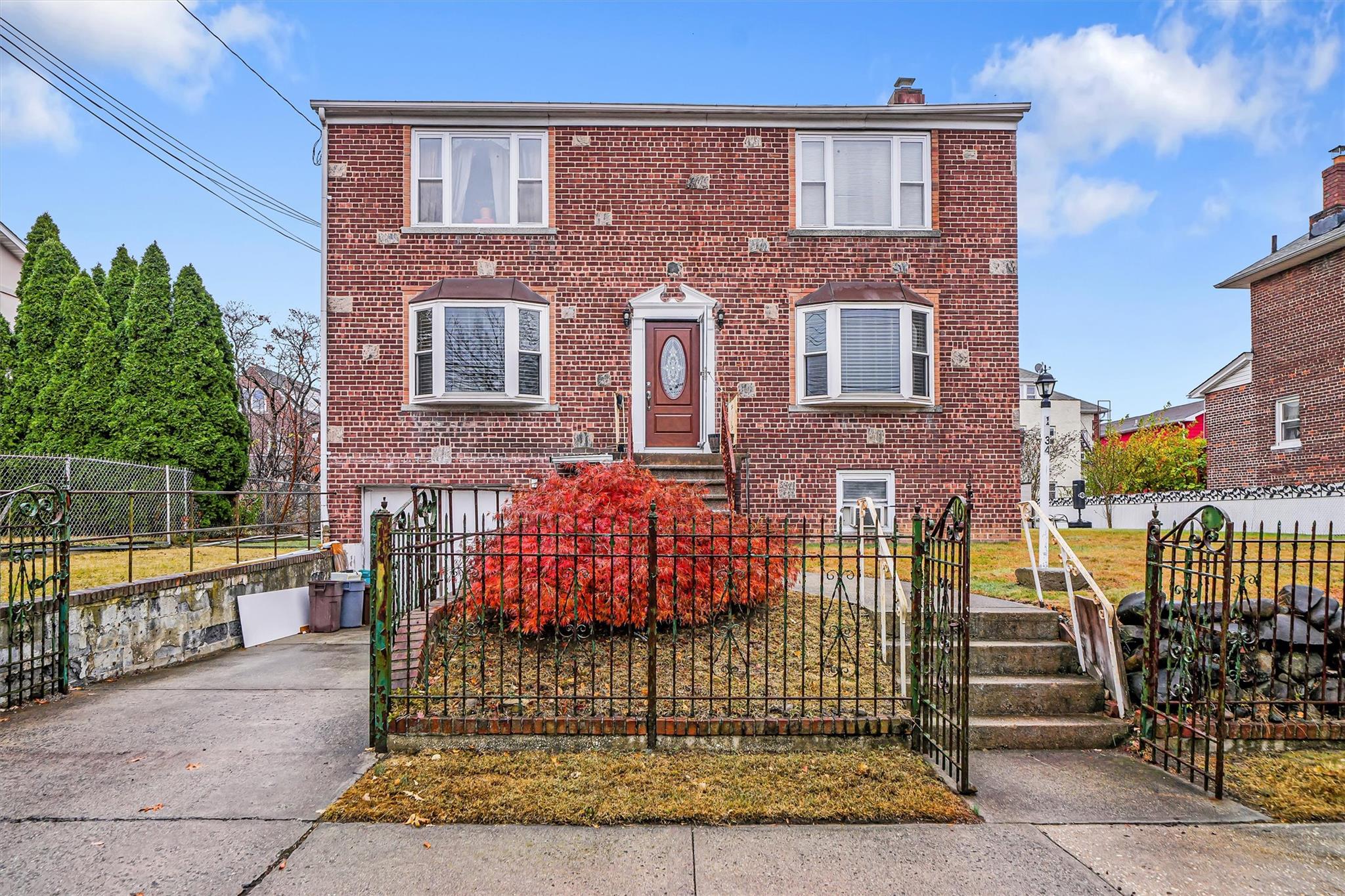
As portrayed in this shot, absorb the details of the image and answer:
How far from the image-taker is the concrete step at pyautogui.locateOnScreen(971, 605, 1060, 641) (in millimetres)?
6363

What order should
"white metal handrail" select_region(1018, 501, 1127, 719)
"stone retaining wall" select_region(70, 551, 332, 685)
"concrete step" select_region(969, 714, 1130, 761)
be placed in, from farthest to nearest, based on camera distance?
"stone retaining wall" select_region(70, 551, 332, 685) → "white metal handrail" select_region(1018, 501, 1127, 719) → "concrete step" select_region(969, 714, 1130, 761)

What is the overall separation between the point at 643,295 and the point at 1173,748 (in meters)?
10.2

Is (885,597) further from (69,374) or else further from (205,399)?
(69,374)

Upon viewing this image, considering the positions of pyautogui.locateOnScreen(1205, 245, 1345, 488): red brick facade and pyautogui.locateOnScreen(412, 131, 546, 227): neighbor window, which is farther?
pyautogui.locateOnScreen(1205, 245, 1345, 488): red brick facade

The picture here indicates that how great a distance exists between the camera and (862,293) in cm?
1330

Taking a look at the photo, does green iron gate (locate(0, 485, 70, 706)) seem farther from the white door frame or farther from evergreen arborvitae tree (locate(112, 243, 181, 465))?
evergreen arborvitae tree (locate(112, 243, 181, 465))

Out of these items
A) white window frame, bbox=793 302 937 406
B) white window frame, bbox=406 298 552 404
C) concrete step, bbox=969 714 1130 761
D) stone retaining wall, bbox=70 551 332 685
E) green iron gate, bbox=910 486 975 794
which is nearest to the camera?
green iron gate, bbox=910 486 975 794

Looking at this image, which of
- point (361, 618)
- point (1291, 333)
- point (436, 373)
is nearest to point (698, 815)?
point (361, 618)

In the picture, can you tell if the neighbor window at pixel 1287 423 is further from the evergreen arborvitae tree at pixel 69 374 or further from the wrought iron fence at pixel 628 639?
the evergreen arborvitae tree at pixel 69 374

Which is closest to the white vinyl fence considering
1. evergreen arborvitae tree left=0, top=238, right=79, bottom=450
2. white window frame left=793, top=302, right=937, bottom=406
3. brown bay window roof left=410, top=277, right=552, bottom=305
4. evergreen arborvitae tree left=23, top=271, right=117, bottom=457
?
white window frame left=793, top=302, right=937, bottom=406

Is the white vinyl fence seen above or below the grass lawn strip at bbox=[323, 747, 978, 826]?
above

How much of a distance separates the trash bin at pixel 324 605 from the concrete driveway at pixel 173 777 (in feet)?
8.94

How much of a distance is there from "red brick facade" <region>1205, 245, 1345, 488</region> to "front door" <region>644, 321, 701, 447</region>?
16583 millimetres

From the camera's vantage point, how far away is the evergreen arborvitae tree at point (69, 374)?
16.7 meters
